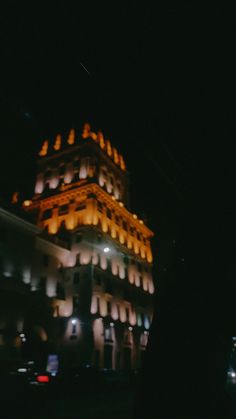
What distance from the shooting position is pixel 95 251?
42156 mm

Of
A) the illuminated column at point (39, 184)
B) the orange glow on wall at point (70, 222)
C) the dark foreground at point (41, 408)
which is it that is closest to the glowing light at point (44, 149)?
the illuminated column at point (39, 184)

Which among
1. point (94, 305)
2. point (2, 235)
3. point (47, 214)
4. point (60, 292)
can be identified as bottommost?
point (94, 305)

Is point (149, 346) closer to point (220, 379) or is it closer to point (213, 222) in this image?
point (220, 379)

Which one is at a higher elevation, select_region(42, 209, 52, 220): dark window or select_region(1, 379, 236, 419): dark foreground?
select_region(42, 209, 52, 220): dark window

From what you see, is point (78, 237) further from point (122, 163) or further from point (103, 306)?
point (122, 163)

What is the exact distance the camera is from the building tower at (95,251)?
37.8 meters

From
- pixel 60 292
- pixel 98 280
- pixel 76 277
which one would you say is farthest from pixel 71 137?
pixel 60 292

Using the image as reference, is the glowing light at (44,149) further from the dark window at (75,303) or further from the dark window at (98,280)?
the dark window at (75,303)

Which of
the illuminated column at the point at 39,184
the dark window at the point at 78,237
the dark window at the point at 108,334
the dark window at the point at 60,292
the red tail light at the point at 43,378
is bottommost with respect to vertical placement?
the red tail light at the point at 43,378

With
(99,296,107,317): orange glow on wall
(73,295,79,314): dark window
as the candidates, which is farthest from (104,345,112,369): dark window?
→ (73,295,79,314): dark window

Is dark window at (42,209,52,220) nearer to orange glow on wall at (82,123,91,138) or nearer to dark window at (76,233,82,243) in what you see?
dark window at (76,233,82,243)

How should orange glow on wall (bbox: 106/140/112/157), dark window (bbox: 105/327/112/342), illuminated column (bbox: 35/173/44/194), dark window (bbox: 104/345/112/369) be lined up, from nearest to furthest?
dark window (bbox: 104/345/112/369), dark window (bbox: 105/327/112/342), illuminated column (bbox: 35/173/44/194), orange glow on wall (bbox: 106/140/112/157)

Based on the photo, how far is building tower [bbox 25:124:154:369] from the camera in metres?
37.8

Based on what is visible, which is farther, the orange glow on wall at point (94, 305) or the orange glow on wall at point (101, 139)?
the orange glow on wall at point (101, 139)
